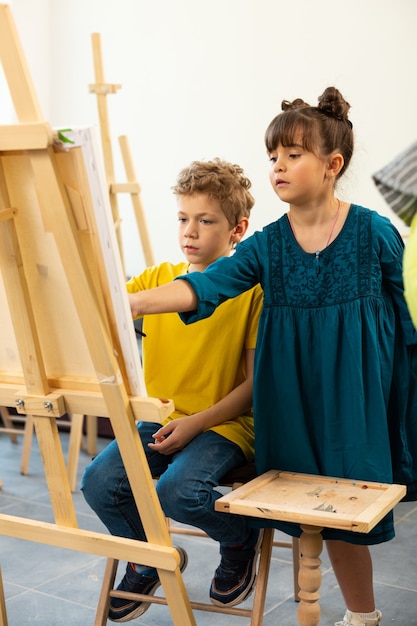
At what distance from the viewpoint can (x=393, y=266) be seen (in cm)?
186

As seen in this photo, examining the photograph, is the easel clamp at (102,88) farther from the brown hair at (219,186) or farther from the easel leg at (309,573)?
the easel leg at (309,573)

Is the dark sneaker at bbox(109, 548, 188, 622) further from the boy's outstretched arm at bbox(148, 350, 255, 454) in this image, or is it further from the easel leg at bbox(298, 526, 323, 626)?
the easel leg at bbox(298, 526, 323, 626)

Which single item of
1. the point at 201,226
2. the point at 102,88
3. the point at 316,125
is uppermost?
the point at 102,88

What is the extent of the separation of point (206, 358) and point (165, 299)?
39 cm

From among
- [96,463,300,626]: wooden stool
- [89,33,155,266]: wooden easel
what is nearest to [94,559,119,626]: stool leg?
[96,463,300,626]: wooden stool

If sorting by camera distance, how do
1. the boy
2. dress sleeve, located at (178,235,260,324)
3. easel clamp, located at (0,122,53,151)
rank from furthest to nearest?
the boy → dress sleeve, located at (178,235,260,324) → easel clamp, located at (0,122,53,151)

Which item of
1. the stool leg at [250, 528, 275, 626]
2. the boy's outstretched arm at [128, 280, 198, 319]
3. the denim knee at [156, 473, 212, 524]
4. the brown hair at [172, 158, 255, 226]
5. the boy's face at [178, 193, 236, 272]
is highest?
the brown hair at [172, 158, 255, 226]

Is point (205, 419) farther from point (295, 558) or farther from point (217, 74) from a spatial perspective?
point (217, 74)

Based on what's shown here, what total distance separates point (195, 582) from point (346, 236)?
1314mm

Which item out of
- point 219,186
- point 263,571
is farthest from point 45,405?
point 219,186

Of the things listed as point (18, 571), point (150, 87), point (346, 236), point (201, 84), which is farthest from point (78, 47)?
point (346, 236)

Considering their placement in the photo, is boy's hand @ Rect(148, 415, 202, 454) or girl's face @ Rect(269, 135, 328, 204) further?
boy's hand @ Rect(148, 415, 202, 454)

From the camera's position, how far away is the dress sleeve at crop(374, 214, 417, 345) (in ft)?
6.09

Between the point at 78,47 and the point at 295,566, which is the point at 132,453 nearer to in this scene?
the point at 295,566
